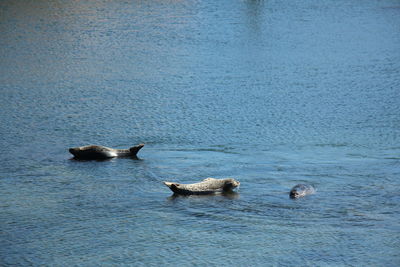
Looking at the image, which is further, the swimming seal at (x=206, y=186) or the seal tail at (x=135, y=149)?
the seal tail at (x=135, y=149)

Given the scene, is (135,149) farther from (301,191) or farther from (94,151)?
(301,191)

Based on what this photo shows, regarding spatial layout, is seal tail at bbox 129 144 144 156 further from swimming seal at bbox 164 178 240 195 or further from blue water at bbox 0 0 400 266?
swimming seal at bbox 164 178 240 195

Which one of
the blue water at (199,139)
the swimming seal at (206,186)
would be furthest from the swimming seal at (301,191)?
the swimming seal at (206,186)

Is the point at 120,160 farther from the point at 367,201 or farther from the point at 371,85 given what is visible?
the point at 371,85

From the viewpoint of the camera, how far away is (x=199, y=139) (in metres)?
10.8

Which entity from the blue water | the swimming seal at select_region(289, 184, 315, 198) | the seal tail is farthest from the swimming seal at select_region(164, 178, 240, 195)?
the seal tail

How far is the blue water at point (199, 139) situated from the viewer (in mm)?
6883

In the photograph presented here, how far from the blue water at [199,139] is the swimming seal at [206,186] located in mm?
137

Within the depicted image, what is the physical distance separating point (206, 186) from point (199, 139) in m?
2.59

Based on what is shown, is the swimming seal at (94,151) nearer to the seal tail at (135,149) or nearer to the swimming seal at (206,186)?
the seal tail at (135,149)

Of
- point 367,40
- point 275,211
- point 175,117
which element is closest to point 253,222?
point 275,211

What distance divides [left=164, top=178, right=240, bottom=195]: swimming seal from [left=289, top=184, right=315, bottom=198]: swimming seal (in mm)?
692

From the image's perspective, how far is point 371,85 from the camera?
572 inches

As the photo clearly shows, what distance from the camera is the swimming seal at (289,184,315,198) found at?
8086 mm
